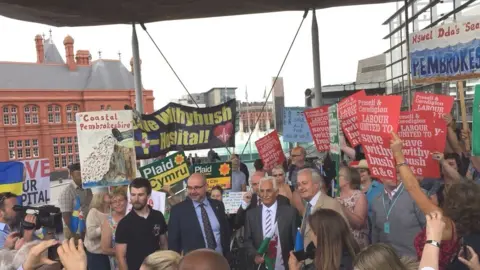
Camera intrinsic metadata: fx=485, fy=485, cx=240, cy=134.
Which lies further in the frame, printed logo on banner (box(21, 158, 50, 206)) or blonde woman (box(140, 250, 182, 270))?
printed logo on banner (box(21, 158, 50, 206))

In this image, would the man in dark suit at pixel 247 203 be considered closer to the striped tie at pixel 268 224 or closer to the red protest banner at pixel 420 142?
the striped tie at pixel 268 224

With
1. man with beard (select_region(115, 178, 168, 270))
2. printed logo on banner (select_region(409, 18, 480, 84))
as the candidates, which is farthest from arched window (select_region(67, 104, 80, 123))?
man with beard (select_region(115, 178, 168, 270))

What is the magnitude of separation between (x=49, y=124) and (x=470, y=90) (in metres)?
59.2

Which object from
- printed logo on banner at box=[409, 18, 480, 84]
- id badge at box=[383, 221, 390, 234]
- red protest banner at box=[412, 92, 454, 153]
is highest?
printed logo on banner at box=[409, 18, 480, 84]

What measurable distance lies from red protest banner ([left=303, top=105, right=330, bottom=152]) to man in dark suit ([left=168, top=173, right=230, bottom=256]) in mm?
3654

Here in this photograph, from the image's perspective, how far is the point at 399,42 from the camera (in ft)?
62.0

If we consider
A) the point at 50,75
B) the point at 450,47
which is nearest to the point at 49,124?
the point at 50,75

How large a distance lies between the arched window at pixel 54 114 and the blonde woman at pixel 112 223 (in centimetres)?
6344

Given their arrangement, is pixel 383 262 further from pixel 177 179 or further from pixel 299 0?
pixel 299 0

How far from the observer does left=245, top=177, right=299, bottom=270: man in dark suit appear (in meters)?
4.32

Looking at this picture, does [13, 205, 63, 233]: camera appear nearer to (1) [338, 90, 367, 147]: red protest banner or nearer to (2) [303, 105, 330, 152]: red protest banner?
(1) [338, 90, 367, 147]: red protest banner

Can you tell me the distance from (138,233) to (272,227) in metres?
1.20

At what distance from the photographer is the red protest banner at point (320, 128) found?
7899 mm

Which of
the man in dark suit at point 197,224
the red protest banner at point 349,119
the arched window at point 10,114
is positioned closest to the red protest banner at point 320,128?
the red protest banner at point 349,119
